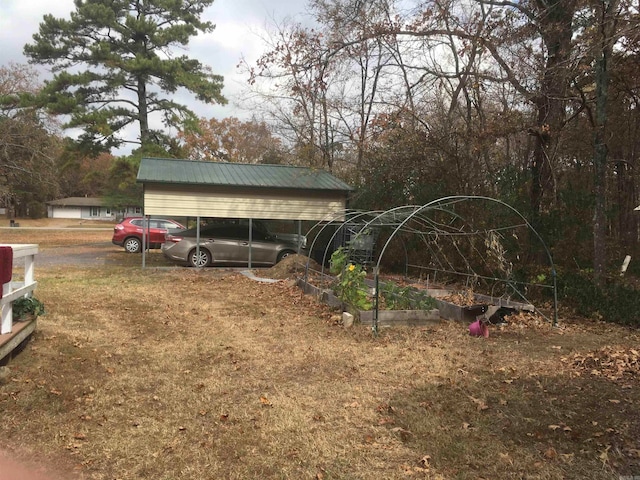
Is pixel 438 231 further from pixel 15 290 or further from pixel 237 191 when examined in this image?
pixel 15 290

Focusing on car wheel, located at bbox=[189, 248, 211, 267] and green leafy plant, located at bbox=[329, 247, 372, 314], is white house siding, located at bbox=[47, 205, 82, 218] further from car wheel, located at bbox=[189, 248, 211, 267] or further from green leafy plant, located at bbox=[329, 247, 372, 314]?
green leafy plant, located at bbox=[329, 247, 372, 314]

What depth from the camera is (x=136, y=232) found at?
2028 cm

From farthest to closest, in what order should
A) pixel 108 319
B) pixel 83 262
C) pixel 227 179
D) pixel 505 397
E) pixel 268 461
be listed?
1. pixel 83 262
2. pixel 227 179
3. pixel 108 319
4. pixel 505 397
5. pixel 268 461

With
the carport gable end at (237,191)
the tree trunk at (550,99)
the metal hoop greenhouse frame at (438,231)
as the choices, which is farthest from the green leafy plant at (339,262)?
the carport gable end at (237,191)

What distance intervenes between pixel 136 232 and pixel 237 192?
7343mm

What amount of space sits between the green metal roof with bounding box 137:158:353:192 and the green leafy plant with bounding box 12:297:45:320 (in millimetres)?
8351

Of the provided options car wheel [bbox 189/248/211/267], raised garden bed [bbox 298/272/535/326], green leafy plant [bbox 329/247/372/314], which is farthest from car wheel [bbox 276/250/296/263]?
green leafy plant [bbox 329/247/372/314]

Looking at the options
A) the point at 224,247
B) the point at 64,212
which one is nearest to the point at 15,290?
the point at 224,247

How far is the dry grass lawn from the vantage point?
11.0ft

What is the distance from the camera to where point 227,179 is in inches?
598

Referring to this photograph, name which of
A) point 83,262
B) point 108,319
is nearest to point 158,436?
point 108,319

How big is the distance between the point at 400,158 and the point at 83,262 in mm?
11362

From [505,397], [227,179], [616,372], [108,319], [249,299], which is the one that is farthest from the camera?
[227,179]

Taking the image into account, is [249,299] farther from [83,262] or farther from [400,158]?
[83,262]
